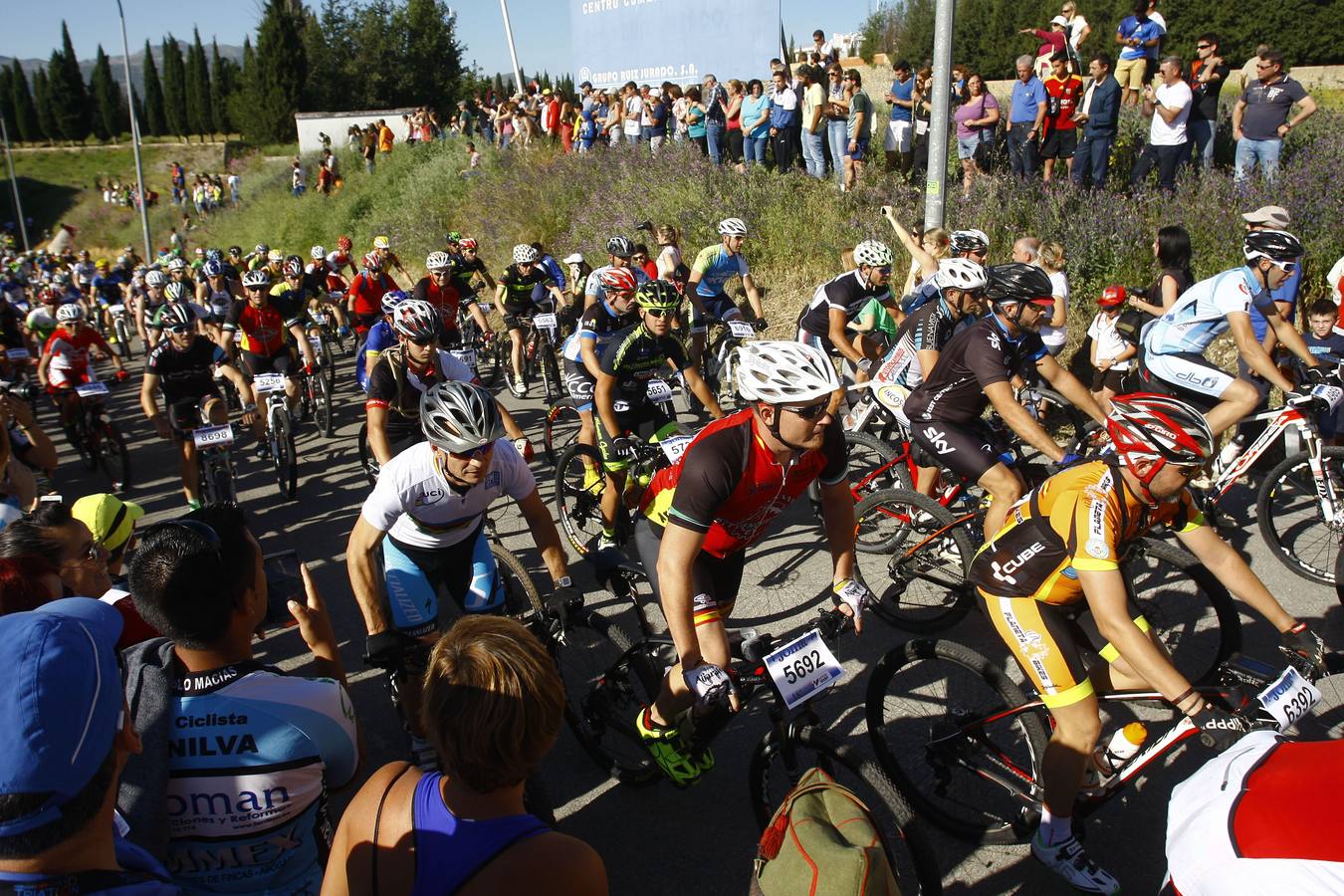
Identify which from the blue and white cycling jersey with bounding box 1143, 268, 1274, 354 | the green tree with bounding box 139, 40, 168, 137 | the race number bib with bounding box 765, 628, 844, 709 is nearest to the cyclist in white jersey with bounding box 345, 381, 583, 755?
the race number bib with bounding box 765, 628, 844, 709

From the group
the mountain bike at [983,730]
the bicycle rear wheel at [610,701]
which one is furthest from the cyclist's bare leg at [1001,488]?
the bicycle rear wheel at [610,701]

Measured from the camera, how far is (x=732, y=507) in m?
3.52

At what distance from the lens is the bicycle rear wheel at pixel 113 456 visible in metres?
9.75


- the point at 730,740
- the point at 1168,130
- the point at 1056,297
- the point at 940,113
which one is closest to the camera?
the point at 730,740

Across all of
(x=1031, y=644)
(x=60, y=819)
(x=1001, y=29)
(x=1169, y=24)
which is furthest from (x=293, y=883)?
(x=1001, y=29)

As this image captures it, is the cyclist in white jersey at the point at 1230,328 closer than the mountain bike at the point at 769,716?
No

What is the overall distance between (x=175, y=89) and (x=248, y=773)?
295 ft

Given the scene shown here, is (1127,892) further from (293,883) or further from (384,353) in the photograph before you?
(384,353)

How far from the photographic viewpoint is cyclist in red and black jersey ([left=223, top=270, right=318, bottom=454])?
9.94 metres

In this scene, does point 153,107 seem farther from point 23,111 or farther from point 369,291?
point 369,291

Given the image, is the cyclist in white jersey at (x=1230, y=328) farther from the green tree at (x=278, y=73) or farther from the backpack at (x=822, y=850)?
the green tree at (x=278, y=73)

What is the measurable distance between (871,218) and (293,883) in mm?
12431

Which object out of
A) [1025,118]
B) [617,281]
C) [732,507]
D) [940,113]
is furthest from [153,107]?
[732,507]

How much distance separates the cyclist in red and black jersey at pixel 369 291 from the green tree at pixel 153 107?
79.2 meters
